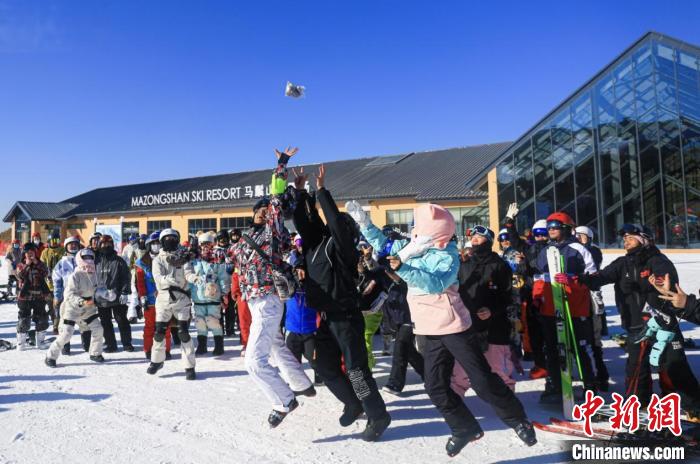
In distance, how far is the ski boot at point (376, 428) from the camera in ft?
12.8

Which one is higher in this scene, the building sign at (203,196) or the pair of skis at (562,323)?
the building sign at (203,196)

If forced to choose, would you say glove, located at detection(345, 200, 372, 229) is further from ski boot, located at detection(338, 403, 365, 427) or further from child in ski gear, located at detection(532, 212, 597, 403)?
child in ski gear, located at detection(532, 212, 597, 403)

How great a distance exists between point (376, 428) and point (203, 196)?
1347 inches

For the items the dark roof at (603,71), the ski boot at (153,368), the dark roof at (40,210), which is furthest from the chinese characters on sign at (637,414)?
the dark roof at (40,210)

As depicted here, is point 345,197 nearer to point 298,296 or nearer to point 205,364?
point 205,364

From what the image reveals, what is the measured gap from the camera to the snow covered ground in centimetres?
369

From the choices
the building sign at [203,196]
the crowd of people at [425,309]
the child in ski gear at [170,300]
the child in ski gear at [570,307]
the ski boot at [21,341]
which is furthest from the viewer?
the building sign at [203,196]

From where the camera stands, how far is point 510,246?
23.4 ft

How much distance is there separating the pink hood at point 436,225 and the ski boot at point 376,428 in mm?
1493

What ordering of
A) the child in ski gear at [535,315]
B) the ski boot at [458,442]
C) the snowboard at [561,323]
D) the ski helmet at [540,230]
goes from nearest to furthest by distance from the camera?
the ski boot at [458,442] → the snowboard at [561,323] → the child in ski gear at [535,315] → the ski helmet at [540,230]

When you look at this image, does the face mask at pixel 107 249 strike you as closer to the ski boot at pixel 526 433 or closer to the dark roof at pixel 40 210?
the ski boot at pixel 526 433

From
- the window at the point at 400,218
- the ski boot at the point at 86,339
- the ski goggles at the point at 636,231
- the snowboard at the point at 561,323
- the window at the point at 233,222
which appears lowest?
the ski boot at the point at 86,339

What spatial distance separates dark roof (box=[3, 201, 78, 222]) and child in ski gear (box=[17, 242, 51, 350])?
3822cm

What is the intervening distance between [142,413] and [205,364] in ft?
7.23
